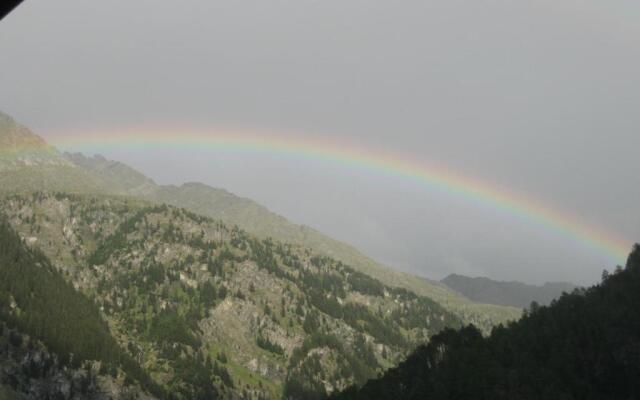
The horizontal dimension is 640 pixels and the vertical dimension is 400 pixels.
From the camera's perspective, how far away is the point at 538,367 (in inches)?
6624

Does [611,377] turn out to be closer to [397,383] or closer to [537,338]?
[537,338]

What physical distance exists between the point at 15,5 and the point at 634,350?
206613mm

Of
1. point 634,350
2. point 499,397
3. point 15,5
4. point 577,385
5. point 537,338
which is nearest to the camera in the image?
point 15,5

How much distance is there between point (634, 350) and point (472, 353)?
51.7 m

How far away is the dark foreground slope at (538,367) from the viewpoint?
511 ft

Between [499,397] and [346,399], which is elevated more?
[499,397]

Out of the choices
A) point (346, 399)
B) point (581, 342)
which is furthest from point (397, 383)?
point (581, 342)

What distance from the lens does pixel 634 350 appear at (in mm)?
176875

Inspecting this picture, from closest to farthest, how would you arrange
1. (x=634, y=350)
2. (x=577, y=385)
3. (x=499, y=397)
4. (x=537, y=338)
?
(x=499, y=397), (x=577, y=385), (x=634, y=350), (x=537, y=338)

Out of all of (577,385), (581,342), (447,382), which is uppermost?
(581,342)

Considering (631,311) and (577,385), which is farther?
(631,311)

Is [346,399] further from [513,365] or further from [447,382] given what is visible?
[513,365]

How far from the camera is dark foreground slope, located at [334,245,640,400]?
511 feet

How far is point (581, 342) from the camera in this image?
187 metres
